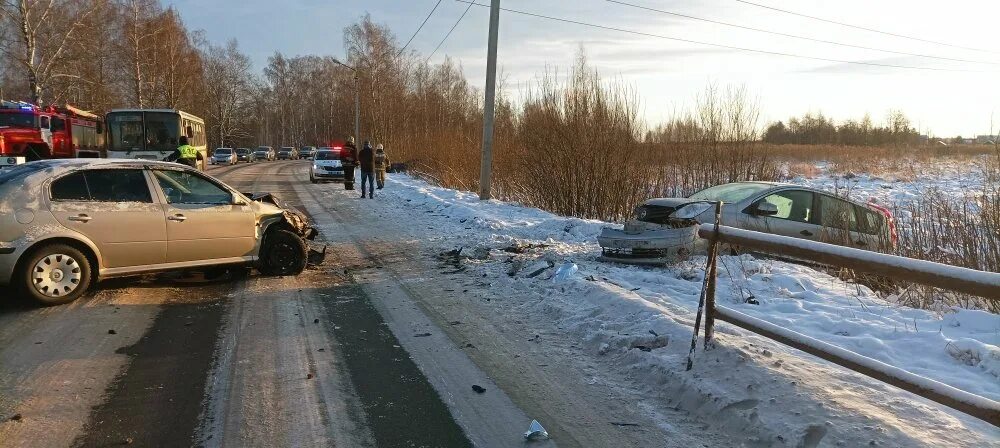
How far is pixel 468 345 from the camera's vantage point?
5449 millimetres

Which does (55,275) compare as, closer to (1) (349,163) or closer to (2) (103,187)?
(2) (103,187)

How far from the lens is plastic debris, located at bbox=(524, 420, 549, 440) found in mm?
3717

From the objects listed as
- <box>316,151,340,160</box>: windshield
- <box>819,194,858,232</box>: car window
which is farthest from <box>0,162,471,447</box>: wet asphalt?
<box>316,151,340,160</box>: windshield

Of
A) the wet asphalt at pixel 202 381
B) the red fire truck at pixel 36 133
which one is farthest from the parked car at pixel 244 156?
the wet asphalt at pixel 202 381

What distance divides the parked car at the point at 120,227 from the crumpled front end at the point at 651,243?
4189 millimetres

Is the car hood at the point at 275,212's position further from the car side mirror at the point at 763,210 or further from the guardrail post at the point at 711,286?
the car side mirror at the point at 763,210

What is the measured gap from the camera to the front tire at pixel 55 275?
622 centimetres

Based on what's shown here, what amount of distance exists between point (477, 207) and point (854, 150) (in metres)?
40.1

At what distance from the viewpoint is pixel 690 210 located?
873cm

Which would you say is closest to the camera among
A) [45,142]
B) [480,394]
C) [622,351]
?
[480,394]

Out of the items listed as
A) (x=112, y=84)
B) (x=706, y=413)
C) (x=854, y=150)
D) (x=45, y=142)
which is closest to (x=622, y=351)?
(x=706, y=413)

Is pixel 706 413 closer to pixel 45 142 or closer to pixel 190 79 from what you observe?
pixel 45 142

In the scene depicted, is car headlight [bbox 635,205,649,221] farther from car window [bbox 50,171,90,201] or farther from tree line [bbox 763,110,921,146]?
tree line [bbox 763,110,921,146]

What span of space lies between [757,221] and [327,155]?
74.8 ft
